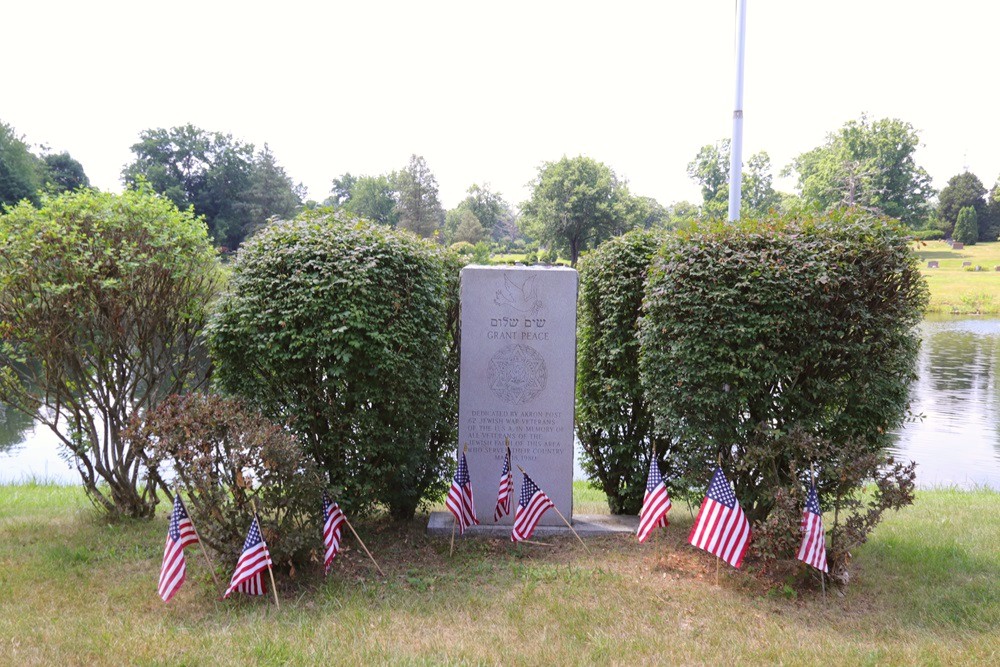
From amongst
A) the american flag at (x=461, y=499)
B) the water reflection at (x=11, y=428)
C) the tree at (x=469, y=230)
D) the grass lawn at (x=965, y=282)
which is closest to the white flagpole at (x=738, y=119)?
the american flag at (x=461, y=499)

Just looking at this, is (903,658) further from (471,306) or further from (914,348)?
(471,306)

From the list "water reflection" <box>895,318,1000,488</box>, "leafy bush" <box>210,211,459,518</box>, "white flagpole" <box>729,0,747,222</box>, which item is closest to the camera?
"leafy bush" <box>210,211,459,518</box>

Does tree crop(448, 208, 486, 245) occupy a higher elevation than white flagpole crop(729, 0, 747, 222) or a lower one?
higher

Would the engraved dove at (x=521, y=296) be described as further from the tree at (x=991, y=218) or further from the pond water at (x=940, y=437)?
the tree at (x=991, y=218)

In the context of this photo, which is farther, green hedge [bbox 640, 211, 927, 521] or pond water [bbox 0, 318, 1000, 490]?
pond water [bbox 0, 318, 1000, 490]

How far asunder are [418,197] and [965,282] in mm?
46827

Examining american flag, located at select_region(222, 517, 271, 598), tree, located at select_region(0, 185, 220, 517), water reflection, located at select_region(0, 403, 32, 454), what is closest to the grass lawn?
water reflection, located at select_region(0, 403, 32, 454)

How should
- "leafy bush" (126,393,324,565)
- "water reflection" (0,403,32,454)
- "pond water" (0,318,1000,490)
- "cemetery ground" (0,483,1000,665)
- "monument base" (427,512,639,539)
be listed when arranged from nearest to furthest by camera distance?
"cemetery ground" (0,483,1000,665) → "leafy bush" (126,393,324,565) → "monument base" (427,512,639,539) → "pond water" (0,318,1000,490) → "water reflection" (0,403,32,454)

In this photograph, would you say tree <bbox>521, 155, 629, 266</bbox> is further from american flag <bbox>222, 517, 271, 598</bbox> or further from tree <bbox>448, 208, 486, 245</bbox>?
american flag <bbox>222, 517, 271, 598</bbox>

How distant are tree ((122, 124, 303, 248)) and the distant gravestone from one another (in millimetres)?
60561

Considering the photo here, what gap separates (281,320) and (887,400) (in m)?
4.88

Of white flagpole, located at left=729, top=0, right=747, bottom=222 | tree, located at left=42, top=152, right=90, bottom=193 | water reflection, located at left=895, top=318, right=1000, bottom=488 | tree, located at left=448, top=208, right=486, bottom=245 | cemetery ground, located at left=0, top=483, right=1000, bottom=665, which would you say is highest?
tree, located at left=42, top=152, right=90, bottom=193

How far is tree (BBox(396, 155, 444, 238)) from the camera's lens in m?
70.2

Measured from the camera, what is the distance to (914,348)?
19.3ft
